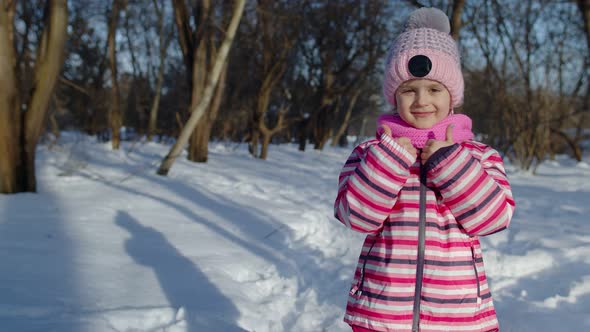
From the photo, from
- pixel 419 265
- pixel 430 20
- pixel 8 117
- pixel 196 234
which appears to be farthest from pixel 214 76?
pixel 419 265

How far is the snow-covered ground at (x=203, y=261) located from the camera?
7.60 feet

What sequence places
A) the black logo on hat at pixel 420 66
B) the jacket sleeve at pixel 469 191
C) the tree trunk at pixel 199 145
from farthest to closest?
the tree trunk at pixel 199 145
the black logo on hat at pixel 420 66
the jacket sleeve at pixel 469 191

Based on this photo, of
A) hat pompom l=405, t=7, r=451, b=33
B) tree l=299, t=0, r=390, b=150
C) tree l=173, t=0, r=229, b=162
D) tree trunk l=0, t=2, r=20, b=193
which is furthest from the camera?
tree l=299, t=0, r=390, b=150

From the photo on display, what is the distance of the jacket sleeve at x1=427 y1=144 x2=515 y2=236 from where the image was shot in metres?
1.29

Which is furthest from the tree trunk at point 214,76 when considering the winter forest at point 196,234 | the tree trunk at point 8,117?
the tree trunk at point 8,117

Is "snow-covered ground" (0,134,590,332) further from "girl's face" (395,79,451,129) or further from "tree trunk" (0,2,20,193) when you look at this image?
"girl's face" (395,79,451,129)

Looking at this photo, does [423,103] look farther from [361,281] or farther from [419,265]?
[361,281]

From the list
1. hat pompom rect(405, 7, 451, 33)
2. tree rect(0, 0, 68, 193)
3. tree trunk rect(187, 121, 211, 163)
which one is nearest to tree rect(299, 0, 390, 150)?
tree trunk rect(187, 121, 211, 163)

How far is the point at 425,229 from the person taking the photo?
4.51 ft

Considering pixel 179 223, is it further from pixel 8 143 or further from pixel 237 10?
pixel 237 10

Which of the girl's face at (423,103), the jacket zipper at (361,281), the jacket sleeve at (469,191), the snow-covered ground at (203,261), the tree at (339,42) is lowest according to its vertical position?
the snow-covered ground at (203,261)

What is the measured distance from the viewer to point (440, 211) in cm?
141

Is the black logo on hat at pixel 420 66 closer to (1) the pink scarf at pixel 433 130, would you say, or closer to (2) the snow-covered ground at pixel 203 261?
(1) the pink scarf at pixel 433 130

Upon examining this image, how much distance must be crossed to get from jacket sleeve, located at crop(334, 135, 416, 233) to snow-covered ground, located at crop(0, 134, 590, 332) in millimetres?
1271
